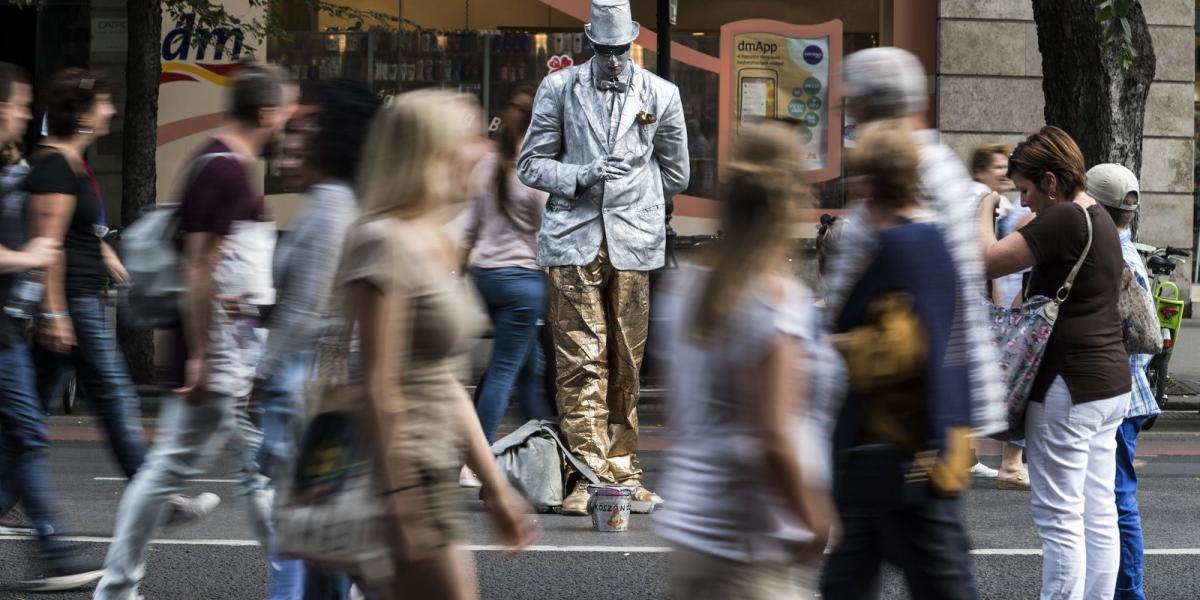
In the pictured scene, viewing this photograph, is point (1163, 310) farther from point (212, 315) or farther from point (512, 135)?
point (212, 315)

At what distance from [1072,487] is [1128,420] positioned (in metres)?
0.69

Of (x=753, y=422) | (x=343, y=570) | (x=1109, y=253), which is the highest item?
(x=1109, y=253)

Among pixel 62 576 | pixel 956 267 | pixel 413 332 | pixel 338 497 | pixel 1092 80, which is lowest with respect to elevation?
pixel 62 576

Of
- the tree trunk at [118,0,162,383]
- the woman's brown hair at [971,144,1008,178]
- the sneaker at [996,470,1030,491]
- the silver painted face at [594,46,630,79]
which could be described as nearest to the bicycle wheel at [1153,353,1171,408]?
the sneaker at [996,470,1030,491]

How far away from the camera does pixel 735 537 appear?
10.3ft

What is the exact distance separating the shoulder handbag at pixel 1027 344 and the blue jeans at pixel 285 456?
6.82 feet

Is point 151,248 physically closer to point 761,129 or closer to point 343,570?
point 343,570

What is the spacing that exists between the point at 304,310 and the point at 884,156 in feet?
4.96

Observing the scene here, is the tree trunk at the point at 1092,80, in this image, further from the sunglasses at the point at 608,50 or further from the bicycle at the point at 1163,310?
the sunglasses at the point at 608,50

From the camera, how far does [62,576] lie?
5.67 m

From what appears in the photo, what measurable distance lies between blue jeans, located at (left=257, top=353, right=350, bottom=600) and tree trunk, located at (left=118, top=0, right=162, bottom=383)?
28.6ft

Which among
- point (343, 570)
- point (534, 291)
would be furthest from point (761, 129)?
point (534, 291)

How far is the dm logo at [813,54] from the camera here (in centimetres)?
1659

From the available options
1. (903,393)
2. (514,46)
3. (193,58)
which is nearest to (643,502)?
(903,393)
